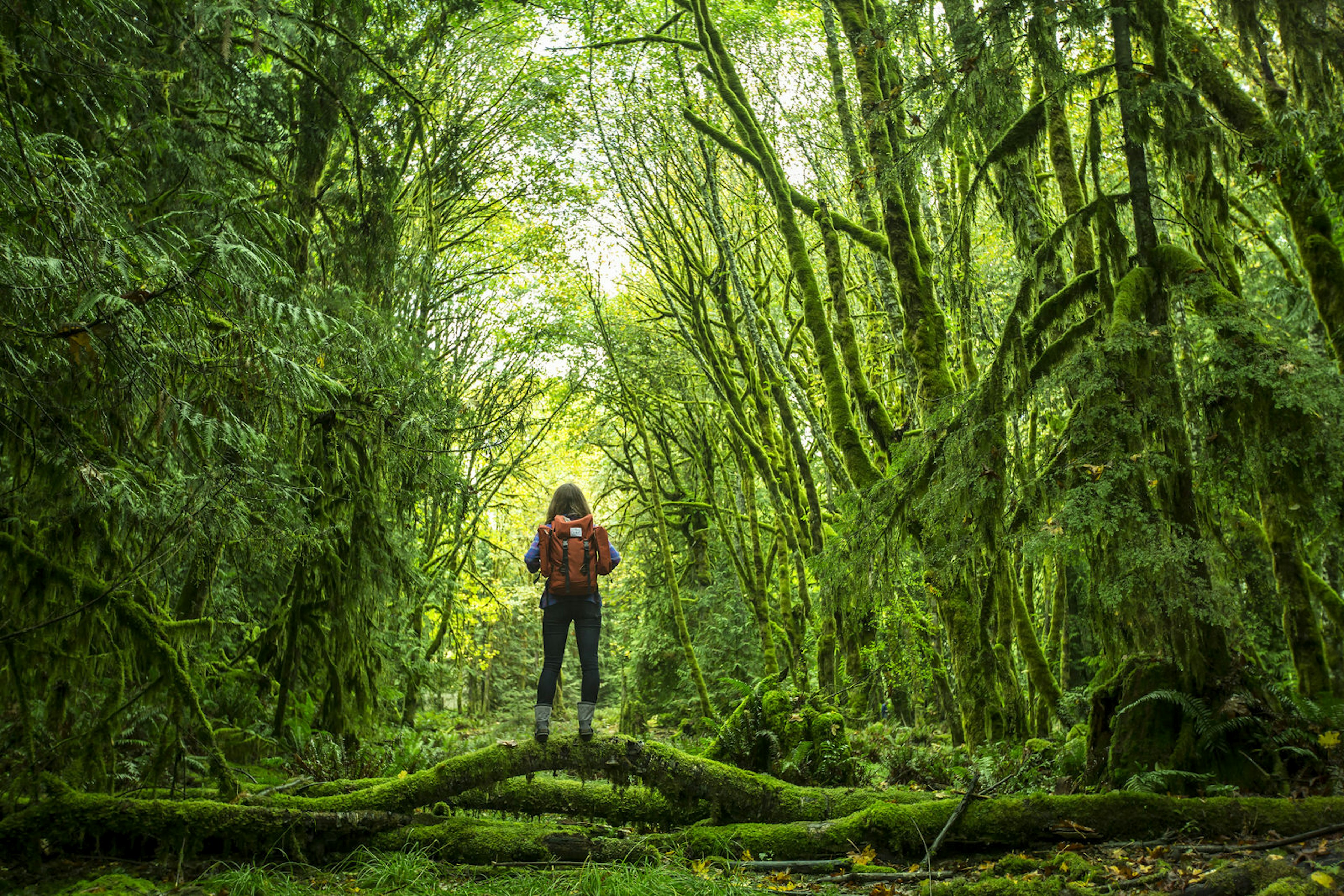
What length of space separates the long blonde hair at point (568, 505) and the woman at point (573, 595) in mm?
40

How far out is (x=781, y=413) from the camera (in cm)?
876

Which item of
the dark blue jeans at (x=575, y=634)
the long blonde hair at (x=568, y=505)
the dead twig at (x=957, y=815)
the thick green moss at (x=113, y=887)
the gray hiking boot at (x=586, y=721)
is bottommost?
the thick green moss at (x=113, y=887)

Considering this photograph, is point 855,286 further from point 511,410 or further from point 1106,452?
point 1106,452

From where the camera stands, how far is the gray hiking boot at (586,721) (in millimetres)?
4965

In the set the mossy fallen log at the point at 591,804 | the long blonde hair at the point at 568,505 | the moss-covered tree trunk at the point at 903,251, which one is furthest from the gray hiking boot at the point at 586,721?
the moss-covered tree trunk at the point at 903,251

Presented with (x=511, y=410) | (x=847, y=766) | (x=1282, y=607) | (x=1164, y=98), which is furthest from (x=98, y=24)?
(x=511, y=410)

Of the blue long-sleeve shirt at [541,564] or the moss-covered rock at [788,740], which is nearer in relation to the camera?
the blue long-sleeve shirt at [541,564]

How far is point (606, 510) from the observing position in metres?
20.5

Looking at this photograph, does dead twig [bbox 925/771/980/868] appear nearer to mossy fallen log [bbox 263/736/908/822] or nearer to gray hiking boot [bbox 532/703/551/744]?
mossy fallen log [bbox 263/736/908/822]

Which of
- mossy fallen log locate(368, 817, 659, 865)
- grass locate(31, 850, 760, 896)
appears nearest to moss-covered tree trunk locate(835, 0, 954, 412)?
grass locate(31, 850, 760, 896)

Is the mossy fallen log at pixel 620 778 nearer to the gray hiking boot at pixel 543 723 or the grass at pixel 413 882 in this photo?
the gray hiking boot at pixel 543 723

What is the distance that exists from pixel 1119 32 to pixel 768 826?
4.95m

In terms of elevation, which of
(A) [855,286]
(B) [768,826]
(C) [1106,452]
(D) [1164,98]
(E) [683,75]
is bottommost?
(B) [768,826]

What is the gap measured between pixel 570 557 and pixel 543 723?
1.09 m
